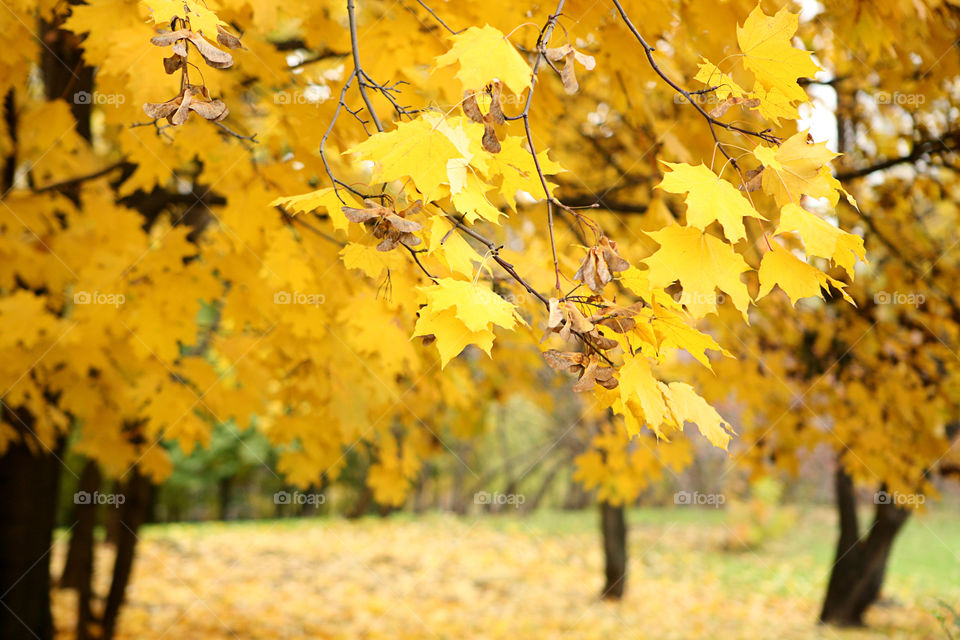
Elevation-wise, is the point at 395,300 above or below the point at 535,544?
above

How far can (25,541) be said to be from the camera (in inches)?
173

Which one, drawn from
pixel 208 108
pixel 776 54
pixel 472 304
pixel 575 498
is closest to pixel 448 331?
pixel 472 304

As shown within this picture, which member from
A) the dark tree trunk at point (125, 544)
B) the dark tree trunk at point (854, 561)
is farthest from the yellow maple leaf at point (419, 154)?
the dark tree trunk at point (854, 561)

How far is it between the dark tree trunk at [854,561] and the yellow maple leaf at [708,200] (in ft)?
22.2

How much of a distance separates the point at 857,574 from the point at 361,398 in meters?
6.39

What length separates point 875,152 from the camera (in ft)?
17.6

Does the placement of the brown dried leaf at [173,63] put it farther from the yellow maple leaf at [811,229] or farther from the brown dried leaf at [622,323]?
the yellow maple leaf at [811,229]

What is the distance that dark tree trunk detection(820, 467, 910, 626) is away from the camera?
6.97 meters

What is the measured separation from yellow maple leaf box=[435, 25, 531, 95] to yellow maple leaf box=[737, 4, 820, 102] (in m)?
0.50

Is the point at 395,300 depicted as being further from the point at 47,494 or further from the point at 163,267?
the point at 47,494

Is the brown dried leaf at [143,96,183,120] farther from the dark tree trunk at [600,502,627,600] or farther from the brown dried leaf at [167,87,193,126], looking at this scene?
the dark tree trunk at [600,502,627,600]

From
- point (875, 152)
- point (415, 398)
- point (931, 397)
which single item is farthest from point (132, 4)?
point (875, 152)

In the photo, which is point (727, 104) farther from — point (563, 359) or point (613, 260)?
point (563, 359)

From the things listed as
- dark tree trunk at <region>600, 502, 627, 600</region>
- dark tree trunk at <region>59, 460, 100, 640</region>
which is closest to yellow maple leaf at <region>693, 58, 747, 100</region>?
dark tree trunk at <region>59, 460, 100, 640</region>
